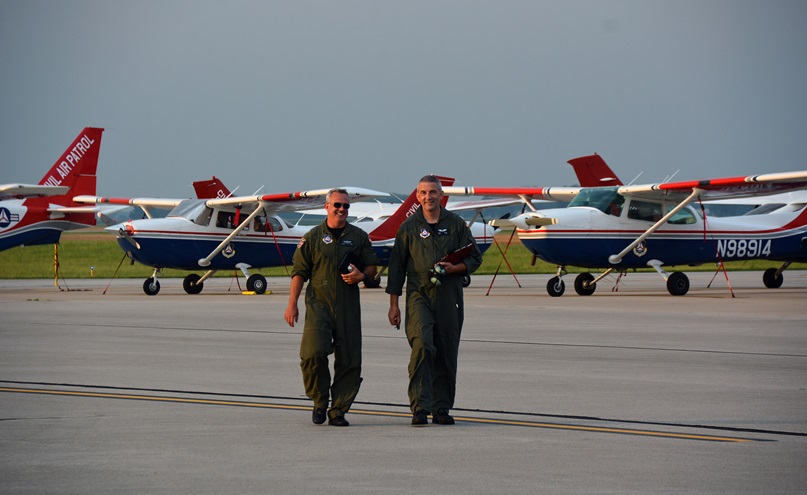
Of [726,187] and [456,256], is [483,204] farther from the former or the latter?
[456,256]

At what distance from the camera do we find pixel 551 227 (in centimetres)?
2528

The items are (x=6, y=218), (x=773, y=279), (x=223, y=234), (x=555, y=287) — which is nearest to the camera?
(x=555, y=287)

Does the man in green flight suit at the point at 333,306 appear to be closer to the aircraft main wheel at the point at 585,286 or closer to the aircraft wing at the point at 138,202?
the aircraft main wheel at the point at 585,286

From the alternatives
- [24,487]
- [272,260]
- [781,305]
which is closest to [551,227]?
[781,305]

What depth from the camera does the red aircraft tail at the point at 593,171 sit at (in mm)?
29672

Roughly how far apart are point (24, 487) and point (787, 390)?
6.67 meters

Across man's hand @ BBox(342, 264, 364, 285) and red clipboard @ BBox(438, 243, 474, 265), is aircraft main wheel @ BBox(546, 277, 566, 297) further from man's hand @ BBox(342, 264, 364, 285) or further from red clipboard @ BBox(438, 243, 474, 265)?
man's hand @ BBox(342, 264, 364, 285)

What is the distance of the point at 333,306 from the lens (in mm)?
8438

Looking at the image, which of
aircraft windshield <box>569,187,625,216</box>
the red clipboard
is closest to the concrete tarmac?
the red clipboard

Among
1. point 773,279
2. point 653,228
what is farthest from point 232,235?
point 773,279

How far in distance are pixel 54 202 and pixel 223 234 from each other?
8.10 meters

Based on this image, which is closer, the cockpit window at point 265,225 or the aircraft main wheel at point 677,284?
the aircraft main wheel at point 677,284

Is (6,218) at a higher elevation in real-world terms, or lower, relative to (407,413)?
lower

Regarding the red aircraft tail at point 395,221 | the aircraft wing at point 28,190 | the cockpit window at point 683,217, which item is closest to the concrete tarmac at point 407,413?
the cockpit window at point 683,217
